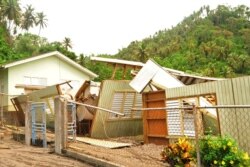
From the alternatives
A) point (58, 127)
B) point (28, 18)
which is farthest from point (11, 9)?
point (58, 127)

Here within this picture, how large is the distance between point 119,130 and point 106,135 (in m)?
0.79

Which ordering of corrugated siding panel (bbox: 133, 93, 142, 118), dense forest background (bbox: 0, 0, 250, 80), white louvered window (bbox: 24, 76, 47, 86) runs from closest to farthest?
1. corrugated siding panel (bbox: 133, 93, 142, 118)
2. white louvered window (bbox: 24, 76, 47, 86)
3. dense forest background (bbox: 0, 0, 250, 80)

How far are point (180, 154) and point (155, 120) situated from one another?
6387 mm

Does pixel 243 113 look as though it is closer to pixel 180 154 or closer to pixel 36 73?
pixel 180 154

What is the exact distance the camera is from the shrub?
6638mm

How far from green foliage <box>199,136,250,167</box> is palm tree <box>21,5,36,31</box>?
61060 millimetres

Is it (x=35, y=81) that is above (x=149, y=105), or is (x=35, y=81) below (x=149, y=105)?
above

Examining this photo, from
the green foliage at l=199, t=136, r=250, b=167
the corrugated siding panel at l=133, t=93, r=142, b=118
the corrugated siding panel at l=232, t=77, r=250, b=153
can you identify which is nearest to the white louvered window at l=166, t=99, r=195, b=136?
the corrugated siding panel at l=232, t=77, r=250, b=153

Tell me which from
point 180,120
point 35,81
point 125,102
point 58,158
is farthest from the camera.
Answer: point 35,81

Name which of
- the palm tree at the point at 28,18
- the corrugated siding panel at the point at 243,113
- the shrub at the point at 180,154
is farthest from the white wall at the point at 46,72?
the palm tree at the point at 28,18

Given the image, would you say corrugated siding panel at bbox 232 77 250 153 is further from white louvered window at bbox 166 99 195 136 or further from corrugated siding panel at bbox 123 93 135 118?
corrugated siding panel at bbox 123 93 135 118

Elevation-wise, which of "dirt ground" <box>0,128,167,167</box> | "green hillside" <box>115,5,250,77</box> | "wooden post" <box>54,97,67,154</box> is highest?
"green hillside" <box>115,5,250,77</box>

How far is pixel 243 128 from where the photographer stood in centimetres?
904

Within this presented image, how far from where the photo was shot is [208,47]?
5853cm
